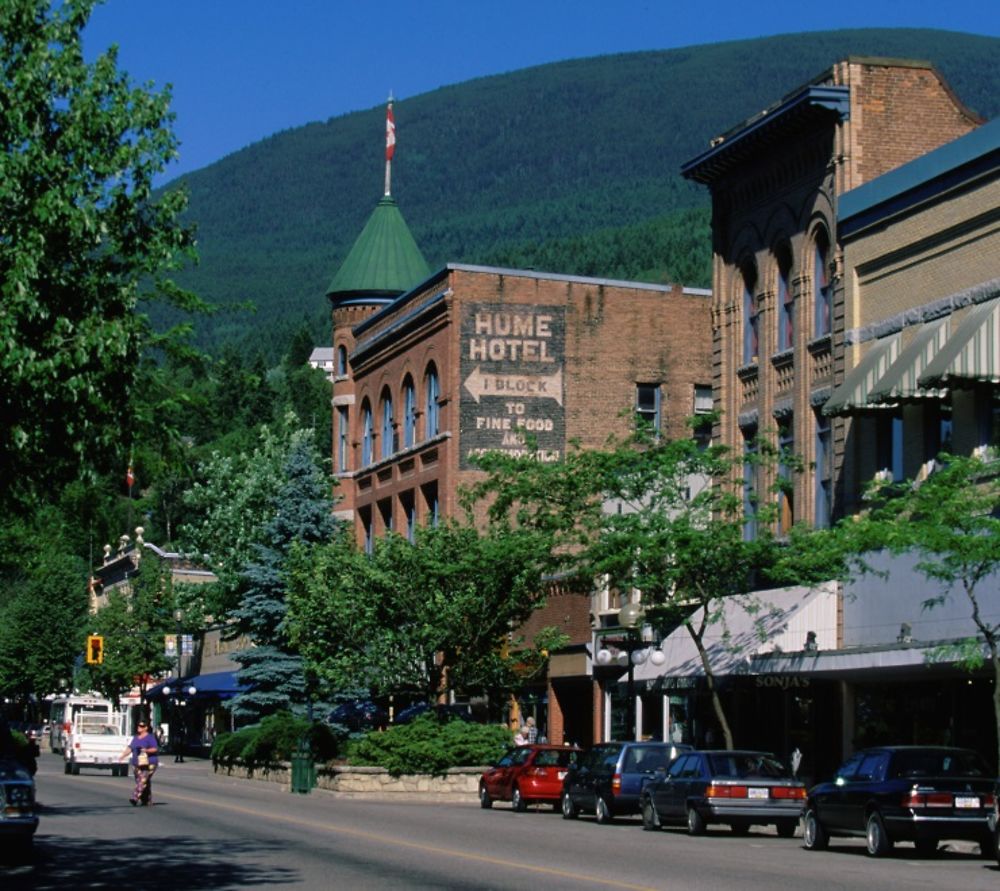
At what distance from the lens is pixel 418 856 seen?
24.0 m

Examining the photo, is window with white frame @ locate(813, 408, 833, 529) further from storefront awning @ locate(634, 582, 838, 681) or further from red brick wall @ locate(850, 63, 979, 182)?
red brick wall @ locate(850, 63, 979, 182)

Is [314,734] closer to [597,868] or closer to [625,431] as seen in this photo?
[625,431]

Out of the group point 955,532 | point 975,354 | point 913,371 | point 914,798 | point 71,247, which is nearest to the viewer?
point 71,247

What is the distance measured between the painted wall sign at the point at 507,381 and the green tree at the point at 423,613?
34.8 ft

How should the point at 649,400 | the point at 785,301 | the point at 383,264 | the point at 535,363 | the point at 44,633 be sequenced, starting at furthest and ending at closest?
the point at 44,633 < the point at 383,264 < the point at 649,400 < the point at 535,363 < the point at 785,301

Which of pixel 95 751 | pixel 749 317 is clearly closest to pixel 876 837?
pixel 749 317

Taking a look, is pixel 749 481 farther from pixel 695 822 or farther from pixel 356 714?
pixel 356 714

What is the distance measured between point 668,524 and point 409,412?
29.0 m

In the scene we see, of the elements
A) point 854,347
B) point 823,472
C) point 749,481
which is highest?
point 854,347

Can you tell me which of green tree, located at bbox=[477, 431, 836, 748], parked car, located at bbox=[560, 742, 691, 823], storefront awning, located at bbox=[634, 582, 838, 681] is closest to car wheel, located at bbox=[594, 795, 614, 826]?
parked car, located at bbox=[560, 742, 691, 823]

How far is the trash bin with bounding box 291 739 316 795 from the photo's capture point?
156 feet

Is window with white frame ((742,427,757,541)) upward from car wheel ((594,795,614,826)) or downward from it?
upward

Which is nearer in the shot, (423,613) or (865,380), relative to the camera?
(865,380)

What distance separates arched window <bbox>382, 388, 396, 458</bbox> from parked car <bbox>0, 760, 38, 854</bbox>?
43505 millimetres
